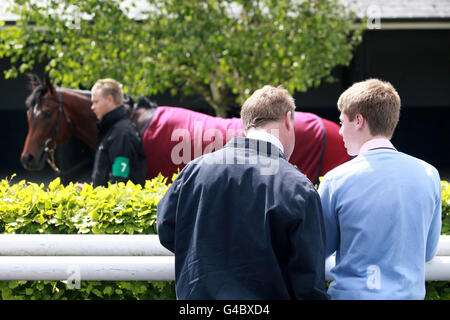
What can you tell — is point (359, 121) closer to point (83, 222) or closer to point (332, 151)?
point (83, 222)

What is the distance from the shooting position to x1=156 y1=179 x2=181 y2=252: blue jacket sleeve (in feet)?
5.44

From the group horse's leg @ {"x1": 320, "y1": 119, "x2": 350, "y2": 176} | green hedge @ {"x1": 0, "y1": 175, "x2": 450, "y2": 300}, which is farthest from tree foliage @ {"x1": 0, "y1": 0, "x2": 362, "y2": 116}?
green hedge @ {"x1": 0, "y1": 175, "x2": 450, "y2": 300}

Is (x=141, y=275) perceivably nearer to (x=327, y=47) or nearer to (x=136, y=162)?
(x=136, y=162)

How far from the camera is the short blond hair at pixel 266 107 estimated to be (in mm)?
1700

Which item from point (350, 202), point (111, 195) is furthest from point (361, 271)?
point (111, 195)

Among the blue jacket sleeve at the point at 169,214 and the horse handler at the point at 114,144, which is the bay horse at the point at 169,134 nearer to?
the horse handler at the point at 114,144

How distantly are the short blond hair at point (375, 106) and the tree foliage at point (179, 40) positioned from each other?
4.41 metres

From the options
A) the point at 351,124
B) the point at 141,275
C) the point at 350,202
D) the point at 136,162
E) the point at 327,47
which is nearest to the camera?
the point at 350,202

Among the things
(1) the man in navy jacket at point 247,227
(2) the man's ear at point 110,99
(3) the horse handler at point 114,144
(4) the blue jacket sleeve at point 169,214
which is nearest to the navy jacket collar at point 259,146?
(1) the man in navy jacket at point 247,227

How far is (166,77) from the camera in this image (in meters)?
6.43

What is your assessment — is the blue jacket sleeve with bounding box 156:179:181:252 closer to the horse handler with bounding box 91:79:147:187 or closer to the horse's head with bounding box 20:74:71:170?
the horse handler with bounding box 91:79:147:187

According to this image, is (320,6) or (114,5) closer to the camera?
(114,5)

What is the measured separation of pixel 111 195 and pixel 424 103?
11737 mm

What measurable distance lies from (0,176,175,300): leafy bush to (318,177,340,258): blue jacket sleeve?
0.99 metres
